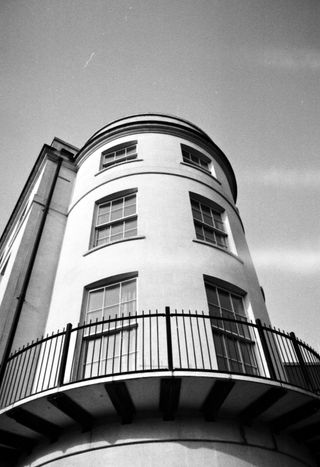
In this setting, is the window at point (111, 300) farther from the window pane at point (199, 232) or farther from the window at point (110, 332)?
the window pane at point (199, 232)

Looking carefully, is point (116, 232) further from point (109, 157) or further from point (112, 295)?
point (109, 157)

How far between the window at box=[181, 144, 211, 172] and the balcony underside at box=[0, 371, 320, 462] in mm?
10101

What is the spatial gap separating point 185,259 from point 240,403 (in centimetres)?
394

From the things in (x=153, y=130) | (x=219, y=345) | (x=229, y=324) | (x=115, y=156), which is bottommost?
(x=219, y=345)

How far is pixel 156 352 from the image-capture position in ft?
24.6

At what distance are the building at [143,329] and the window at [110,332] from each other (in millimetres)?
37

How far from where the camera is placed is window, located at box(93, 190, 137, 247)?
1116cm

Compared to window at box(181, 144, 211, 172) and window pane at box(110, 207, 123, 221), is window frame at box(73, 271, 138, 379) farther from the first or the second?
window at box(181, 144, 211, 172)

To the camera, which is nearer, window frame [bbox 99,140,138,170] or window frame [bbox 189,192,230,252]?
window frame [bbox 189,192,230,252]

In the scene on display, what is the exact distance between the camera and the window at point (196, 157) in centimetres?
1498

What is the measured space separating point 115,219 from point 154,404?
6.34 meters

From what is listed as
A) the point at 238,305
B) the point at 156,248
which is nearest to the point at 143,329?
the point at 156,248

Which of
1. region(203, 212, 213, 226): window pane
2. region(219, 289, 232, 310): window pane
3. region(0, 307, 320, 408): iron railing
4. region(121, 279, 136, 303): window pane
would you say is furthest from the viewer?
region(203, 212, 213, 226): window pane

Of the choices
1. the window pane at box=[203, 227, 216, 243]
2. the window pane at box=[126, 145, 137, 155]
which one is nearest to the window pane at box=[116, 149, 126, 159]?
the window pane at box=[126, 145, 137, 155]
